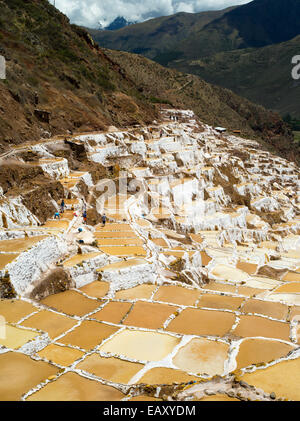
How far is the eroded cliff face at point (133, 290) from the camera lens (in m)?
9.50

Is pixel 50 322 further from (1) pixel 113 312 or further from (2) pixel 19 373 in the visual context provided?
(2) pixel 19 373

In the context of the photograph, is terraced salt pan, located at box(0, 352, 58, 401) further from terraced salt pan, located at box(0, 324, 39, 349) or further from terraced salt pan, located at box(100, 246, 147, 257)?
terraced salt pan, located at box(100, 246, 147, 257)

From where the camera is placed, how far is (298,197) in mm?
58094

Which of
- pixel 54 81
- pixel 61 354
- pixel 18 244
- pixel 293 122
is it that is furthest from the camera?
pixel 293 122

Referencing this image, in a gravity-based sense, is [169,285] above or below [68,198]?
below

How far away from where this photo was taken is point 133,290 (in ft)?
56.0

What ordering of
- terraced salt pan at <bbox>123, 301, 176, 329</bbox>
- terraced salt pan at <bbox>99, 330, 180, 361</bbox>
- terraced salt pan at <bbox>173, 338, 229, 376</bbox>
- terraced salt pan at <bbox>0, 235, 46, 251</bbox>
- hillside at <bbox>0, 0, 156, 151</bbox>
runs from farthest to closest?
1. hillside at <bbox>0, 0, 156, 151</bbox>
2. terraced salt pan at <bbox>0, 235, 46, 251</bbox>
3. terraced salt pan at <bbox>123, 301, 176, 329</bbox>
4. terraced salt pan at <bbox>99, 330, 180, 361</bbox>
5. terraced salt pan at <bbox>173, 338, 229, 376</bbox>

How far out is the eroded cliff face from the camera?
374 inches

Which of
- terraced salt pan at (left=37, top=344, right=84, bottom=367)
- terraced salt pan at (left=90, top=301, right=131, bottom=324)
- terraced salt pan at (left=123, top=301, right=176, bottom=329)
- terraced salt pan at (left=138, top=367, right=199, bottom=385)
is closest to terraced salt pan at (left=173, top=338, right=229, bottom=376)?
terraced salt pan at (left=138, top=367, right=199, bottom=385)

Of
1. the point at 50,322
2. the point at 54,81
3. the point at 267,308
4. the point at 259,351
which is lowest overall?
the point at 267,308

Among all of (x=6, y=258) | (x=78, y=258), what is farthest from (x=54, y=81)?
(x=6, y=258)
